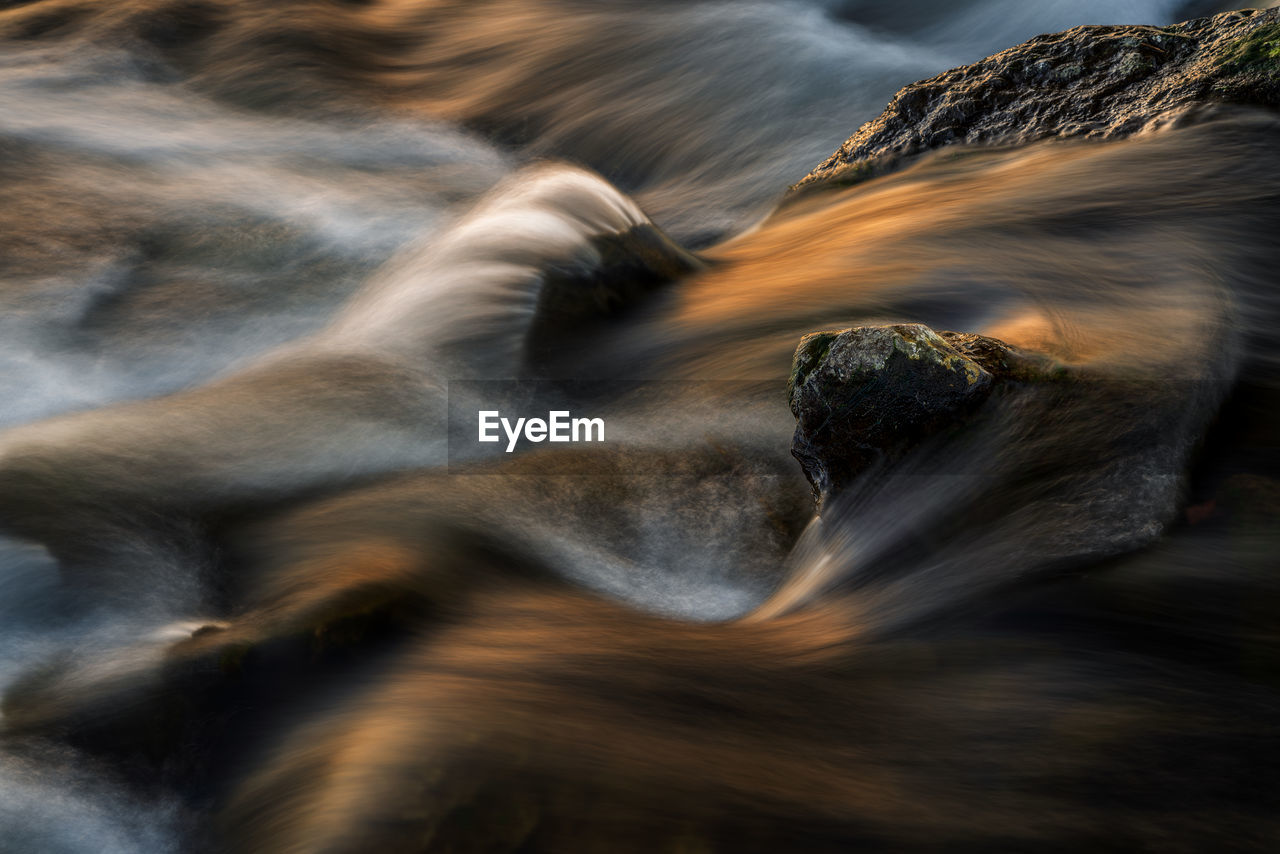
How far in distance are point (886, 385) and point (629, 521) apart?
919mm

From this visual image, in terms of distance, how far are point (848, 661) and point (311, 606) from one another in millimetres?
1205

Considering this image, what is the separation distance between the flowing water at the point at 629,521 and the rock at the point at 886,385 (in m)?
0.07

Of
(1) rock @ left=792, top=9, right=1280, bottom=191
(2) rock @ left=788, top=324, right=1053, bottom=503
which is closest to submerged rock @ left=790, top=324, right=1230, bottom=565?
(2) rock @ left=788, top=324, right=1053, bottom=503

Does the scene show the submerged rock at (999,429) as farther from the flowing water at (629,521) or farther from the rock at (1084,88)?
the rock at (1084,88)

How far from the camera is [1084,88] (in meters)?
4.79

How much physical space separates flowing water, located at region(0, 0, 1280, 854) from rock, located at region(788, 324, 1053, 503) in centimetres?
7

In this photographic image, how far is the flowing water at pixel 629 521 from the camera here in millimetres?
2023

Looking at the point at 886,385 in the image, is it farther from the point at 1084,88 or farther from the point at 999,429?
the point at 1084,88

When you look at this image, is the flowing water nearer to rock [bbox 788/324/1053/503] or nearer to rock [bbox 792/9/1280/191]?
rock [bbox 788/324/1053/503]

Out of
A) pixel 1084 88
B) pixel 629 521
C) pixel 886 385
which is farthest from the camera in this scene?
pixel 1084 88

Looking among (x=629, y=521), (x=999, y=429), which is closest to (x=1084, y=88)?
(x=999, y=429)

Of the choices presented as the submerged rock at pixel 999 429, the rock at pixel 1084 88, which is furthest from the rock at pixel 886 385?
the rock at pixel 1084 88

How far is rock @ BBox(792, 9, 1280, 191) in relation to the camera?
14.7ft

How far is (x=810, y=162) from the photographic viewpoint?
6309 mm
